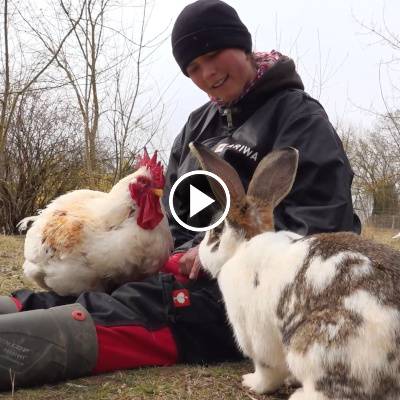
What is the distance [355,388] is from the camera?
5.43 feet

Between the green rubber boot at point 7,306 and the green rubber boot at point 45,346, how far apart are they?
33 cm

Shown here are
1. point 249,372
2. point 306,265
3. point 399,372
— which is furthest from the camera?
point 249,372

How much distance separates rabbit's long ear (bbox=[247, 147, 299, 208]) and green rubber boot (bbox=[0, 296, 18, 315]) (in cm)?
134

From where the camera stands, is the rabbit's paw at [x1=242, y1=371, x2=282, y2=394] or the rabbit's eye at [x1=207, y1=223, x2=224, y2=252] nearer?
the rabbit's paw at [x1=242, y1=371, x2=282, y2=394]

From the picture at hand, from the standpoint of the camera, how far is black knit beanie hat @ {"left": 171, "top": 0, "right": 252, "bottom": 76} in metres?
3.04

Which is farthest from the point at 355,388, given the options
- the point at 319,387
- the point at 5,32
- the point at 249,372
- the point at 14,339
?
the point at 5,32

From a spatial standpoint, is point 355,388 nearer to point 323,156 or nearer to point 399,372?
point 399,372

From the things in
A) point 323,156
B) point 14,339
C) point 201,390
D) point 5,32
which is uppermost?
point 5,32

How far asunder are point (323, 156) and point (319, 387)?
4.16 feet
